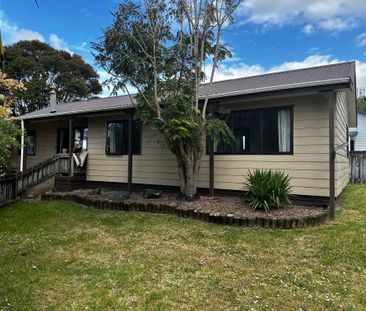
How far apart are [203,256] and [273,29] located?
12035 millimetres

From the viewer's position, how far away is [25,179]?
10383 mm

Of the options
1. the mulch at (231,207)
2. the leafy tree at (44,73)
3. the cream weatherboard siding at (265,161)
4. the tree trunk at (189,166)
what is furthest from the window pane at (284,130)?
the leafy tree at (44,73)

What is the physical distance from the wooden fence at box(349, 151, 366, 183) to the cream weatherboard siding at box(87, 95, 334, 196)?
6335 mm

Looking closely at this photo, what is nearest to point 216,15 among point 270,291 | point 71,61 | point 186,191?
point 186,191

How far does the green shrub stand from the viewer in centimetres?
655

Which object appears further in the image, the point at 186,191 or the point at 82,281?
the point at 186,191

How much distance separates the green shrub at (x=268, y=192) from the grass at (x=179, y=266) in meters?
0.98

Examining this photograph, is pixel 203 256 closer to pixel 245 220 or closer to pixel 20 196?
pixel 245 220

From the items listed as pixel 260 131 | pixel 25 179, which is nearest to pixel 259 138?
pixel 260 131

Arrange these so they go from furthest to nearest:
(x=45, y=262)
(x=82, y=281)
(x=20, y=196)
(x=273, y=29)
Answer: (x=273, y=29) < (x=20, y=196) < (x=45, y=262) < (x=82, y=281)

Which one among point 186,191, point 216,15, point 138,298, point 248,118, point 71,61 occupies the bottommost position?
point 138,298

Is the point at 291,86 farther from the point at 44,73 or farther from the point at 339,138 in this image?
the point at 44,73

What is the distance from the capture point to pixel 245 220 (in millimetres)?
5984

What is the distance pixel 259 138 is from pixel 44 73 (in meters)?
25.3
